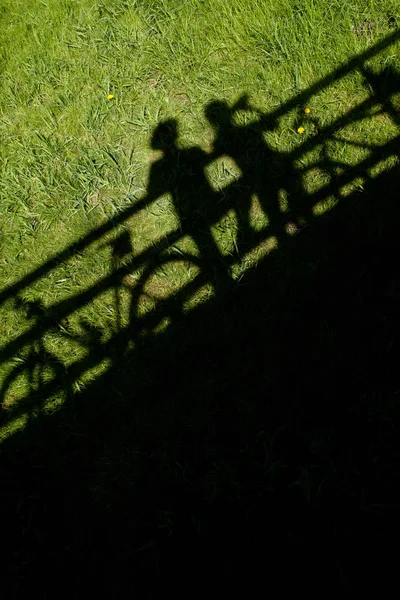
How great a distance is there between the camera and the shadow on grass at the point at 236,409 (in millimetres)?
1962

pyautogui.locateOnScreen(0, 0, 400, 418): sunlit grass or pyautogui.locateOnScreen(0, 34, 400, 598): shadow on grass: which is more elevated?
pyautogui.locateOnScreen(0, 0, 400, 418): sunlit grass

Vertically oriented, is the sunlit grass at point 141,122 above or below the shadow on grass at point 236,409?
above

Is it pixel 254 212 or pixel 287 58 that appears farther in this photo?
pixel 287 58

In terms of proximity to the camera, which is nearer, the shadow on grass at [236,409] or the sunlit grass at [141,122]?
the shadow on grass at [236,409]

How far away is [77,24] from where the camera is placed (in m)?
3.77

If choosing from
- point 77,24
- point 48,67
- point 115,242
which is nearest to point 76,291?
point 115,242

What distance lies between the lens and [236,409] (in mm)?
2268

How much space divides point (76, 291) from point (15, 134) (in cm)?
162

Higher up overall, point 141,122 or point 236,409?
point 141,122

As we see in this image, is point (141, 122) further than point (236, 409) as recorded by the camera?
Answer: Yes

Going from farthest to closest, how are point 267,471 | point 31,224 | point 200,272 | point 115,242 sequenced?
point 31,224 → point 115,242 → point 200,272 → point 267,471

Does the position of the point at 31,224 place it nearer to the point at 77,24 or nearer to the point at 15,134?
the point at 15,134

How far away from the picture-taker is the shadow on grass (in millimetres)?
1962

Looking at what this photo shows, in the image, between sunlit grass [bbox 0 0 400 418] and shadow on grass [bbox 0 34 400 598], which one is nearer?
shadow on grass [bbox 0 34 400 598]
